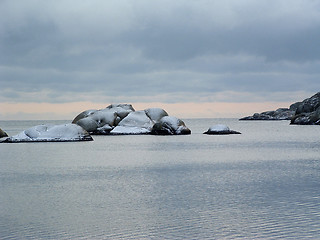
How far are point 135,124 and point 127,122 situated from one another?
1.16 meters

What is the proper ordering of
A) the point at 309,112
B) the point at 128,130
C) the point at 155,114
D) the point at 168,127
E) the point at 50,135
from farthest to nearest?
the point at 309,112 < the point at 128,130 < the point at 155,114 < the point at 168,127 < the point at 50,135

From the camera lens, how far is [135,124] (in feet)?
205

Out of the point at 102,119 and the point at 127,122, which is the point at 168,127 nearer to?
the point at 127,122

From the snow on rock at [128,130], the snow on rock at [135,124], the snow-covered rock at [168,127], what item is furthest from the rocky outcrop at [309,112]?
the snow on rock at [128,130]

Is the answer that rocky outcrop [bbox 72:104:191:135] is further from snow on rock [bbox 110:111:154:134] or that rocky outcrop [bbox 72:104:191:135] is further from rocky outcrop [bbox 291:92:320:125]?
rocky outcrop [bbox 291:92:320:125]

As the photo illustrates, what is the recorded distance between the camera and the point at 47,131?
45.9 metres

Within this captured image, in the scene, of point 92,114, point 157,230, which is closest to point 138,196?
point 157,230

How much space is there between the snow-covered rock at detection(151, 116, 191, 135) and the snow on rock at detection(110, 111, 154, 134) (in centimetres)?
172

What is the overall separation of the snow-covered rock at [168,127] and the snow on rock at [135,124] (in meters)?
1.72

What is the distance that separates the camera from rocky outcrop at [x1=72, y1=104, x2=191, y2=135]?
5924 cm

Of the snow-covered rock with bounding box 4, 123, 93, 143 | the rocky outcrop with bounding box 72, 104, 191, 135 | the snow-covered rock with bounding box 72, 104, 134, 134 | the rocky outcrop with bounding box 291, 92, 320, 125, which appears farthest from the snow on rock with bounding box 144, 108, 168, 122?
the rocky outcrop with bounding box 291, 92, 320, 125

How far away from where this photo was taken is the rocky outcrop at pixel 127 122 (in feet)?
194

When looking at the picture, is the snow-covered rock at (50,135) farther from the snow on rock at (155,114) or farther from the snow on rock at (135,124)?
the snow on rock at (155,114)

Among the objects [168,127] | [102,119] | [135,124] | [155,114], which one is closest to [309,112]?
[155,114]
